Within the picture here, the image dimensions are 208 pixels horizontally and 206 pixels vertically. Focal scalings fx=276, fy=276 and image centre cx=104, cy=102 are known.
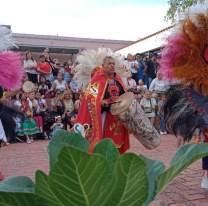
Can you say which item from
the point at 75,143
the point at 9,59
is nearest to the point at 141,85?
the point at 9,59

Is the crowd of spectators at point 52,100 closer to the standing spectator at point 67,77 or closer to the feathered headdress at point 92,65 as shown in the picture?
the standing spectator at point 67,77

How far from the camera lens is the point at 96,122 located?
3.71 m

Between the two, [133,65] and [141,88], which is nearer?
[141,88]

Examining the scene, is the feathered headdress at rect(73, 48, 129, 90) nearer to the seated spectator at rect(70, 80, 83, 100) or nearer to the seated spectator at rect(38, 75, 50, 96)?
the seated spectator at rect(70, 80, 83, 100)

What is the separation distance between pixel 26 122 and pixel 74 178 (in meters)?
7.66

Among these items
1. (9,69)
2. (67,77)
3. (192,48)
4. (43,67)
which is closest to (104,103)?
(192,48)

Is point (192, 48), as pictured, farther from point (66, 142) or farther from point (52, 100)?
point (52, 100)

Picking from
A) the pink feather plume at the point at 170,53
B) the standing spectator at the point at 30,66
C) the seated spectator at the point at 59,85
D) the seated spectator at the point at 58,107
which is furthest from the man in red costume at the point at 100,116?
the standing spectator at the point at 30,66

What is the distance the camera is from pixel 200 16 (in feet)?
10.1

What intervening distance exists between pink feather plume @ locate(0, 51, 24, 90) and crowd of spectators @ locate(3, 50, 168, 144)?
2.84 meters

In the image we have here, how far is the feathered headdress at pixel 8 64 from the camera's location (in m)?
3.70

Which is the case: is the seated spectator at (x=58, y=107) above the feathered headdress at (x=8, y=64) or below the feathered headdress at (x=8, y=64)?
below

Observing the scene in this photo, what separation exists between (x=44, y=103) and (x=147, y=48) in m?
6.14

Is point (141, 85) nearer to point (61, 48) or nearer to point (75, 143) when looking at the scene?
point (61, 48)
